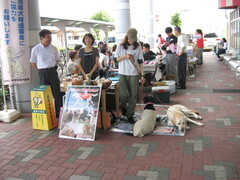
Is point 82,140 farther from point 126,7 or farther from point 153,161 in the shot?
→ point 126,7

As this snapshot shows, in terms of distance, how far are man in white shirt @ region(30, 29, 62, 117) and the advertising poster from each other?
38.5 inches

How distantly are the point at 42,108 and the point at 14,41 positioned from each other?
1.73m

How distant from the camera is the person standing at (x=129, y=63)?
15.8 feet

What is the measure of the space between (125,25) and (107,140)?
4938 millimetres

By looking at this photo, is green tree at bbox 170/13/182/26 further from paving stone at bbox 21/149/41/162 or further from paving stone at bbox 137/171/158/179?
paving stone at bbox 137/171/158/179

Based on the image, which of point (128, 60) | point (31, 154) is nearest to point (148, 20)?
point (128, 60)

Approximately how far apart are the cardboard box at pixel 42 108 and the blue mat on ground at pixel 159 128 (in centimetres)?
118

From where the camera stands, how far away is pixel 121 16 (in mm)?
8414

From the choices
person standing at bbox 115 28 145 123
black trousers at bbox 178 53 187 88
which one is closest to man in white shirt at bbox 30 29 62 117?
person standing at bbox 115 28 145 123

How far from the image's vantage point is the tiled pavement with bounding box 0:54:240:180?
3.34 metres

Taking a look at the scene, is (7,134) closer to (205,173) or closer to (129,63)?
(129,63)

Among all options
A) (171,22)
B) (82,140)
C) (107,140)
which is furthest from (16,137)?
(171,22)

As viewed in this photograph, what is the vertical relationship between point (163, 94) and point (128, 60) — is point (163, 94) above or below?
below

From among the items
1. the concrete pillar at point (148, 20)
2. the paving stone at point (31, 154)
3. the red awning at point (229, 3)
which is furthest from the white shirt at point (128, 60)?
the concrete pillar at point (148, 20)
